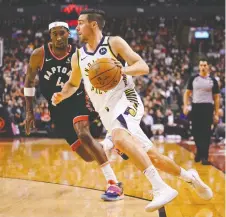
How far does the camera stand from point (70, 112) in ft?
16.8

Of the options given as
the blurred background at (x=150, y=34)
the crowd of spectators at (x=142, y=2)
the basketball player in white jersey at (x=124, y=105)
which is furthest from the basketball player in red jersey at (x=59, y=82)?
the crowd of spectators at (x=142, y=2)

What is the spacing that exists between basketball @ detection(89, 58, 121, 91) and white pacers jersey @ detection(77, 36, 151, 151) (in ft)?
0.88

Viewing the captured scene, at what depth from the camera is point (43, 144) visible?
11.5m

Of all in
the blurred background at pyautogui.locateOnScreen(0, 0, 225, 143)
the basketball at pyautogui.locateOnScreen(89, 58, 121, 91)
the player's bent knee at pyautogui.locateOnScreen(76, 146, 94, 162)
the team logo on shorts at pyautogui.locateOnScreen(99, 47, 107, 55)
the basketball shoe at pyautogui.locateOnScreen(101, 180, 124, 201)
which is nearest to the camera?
the basketball at pyautogui.locateOnScreen(89, 58, 121, 91)

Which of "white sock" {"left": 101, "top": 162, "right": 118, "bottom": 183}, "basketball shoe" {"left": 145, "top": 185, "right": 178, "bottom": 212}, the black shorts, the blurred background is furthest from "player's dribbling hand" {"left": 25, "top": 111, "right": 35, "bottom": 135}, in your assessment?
the blurred background

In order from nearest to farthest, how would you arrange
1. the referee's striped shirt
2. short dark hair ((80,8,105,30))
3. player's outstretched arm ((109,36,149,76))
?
player's outstretched arm ((109,36,149,76))
short dark hair ((80,8,105,30))
the referee's striped shirt

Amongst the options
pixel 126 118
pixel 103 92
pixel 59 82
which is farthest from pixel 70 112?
pixel 126 118

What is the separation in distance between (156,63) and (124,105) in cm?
1704

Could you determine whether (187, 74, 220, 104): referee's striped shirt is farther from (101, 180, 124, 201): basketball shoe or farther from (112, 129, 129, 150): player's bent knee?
(112, 129, 129, 150): player's bent knee

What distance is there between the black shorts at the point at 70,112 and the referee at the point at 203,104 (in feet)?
9.23

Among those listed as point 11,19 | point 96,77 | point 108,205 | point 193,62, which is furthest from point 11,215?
point 11,19

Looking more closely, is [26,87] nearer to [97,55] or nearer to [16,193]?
[16,193]

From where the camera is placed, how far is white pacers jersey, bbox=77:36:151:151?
3750 mm

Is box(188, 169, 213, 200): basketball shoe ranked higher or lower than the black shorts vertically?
lower
